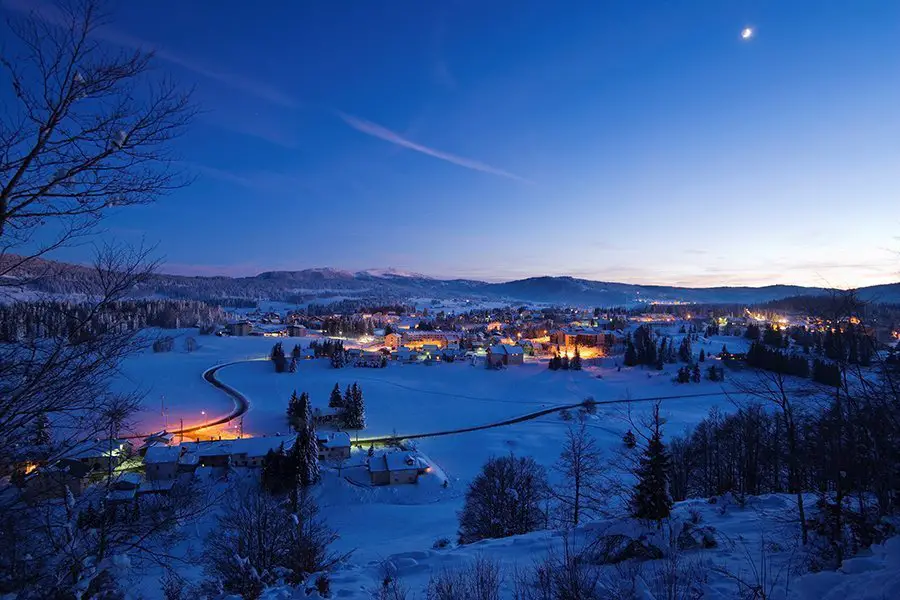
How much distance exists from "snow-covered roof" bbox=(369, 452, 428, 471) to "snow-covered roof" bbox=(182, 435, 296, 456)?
4612mm

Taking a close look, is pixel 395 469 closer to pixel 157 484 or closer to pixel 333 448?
pixel 333 448

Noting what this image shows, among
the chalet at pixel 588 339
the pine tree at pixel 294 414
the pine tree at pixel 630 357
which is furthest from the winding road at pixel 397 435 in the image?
the chalet at pixel 588 339

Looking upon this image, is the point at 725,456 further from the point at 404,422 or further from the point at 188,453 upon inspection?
the point at 188,453

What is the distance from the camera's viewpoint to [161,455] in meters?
21.5

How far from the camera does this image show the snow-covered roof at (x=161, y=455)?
2108cm

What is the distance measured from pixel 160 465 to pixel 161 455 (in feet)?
2.21

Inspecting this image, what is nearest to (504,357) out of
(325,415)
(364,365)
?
(364,365)

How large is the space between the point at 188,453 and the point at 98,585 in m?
21.6

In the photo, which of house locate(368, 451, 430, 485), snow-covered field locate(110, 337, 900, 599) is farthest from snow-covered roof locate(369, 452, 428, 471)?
A: snow-covered field locate(110, 337, 900, 599)

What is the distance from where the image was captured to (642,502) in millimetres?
6977

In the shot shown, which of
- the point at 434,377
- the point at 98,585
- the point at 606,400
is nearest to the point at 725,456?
the point at 98,585

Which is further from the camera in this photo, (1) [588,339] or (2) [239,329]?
(2) [239,329]

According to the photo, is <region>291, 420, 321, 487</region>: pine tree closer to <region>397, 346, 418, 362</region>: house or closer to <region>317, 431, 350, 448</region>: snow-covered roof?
<region>317, 431, 350, 448</region>: snow-covered roof

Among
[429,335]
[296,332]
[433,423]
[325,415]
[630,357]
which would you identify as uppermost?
[429,335]
